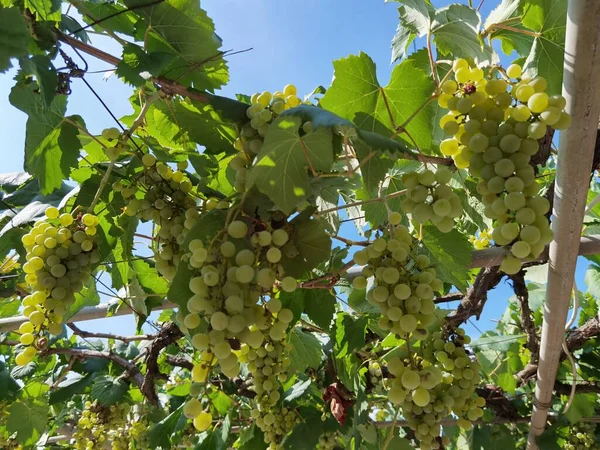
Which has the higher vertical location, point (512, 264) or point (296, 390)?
point (512, 264)

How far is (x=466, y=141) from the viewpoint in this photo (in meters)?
1.00

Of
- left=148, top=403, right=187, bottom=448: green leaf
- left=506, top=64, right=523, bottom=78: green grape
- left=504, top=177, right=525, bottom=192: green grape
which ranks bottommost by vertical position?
left=148, top=403, right=187, bottom=448: green leaf

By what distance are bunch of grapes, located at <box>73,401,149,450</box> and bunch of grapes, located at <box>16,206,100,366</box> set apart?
2.08 meters

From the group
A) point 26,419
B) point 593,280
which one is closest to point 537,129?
point 593,280

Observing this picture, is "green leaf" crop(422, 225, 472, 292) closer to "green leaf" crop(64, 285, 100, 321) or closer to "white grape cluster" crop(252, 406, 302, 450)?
"white grape cluster" crop(252, 406, 302, 450)

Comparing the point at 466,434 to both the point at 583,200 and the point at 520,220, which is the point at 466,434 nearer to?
the point at 583,200

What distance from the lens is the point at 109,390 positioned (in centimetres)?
289

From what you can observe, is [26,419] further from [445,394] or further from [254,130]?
[254,130]

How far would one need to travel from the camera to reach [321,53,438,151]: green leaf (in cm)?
128

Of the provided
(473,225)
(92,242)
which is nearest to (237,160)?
(92,242)

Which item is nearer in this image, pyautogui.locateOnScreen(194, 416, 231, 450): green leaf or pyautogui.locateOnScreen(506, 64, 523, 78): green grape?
pyautogui.locateOnScreen(506, 64, 523, 78): green grape

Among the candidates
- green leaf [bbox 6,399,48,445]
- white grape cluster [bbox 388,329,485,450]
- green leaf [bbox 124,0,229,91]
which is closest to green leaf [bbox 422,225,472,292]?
white grape cluster [bbox 388,329,485,450]

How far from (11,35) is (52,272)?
56cm

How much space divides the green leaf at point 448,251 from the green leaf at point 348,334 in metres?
0.53
